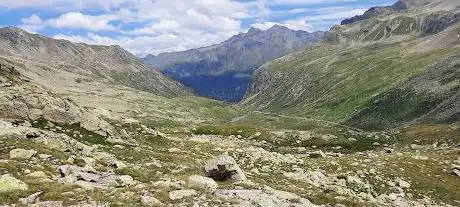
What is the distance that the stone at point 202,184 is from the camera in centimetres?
2494

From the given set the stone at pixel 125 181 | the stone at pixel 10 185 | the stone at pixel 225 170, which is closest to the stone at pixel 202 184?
the stone at pixel 125 181

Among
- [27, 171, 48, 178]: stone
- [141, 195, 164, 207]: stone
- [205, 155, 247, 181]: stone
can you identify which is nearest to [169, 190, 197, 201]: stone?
[141, 195, 164, 207]: stone

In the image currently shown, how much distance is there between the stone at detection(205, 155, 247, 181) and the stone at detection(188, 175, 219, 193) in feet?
12.4

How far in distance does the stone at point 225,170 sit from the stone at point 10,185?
11.0m

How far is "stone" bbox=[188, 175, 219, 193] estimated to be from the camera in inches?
982

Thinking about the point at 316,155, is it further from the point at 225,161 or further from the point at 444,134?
the point at 444,134

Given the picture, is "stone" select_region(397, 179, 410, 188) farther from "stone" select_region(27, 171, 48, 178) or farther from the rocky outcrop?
"stone" select_region(27, 171, 48, 178)

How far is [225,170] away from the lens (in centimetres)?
3072

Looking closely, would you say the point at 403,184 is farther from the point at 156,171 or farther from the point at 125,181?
the point at 125,181

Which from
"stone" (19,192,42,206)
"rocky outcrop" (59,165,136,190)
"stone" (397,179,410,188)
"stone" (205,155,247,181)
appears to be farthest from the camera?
"stone" (397,179,410,188)

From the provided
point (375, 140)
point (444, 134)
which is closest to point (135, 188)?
point (375, 140)

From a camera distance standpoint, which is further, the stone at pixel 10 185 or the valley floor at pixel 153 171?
the valley floor at pixel 153 171

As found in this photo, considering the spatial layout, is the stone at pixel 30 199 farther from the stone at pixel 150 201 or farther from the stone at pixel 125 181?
the stone at pixel 125 181

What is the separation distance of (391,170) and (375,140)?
43.6m
